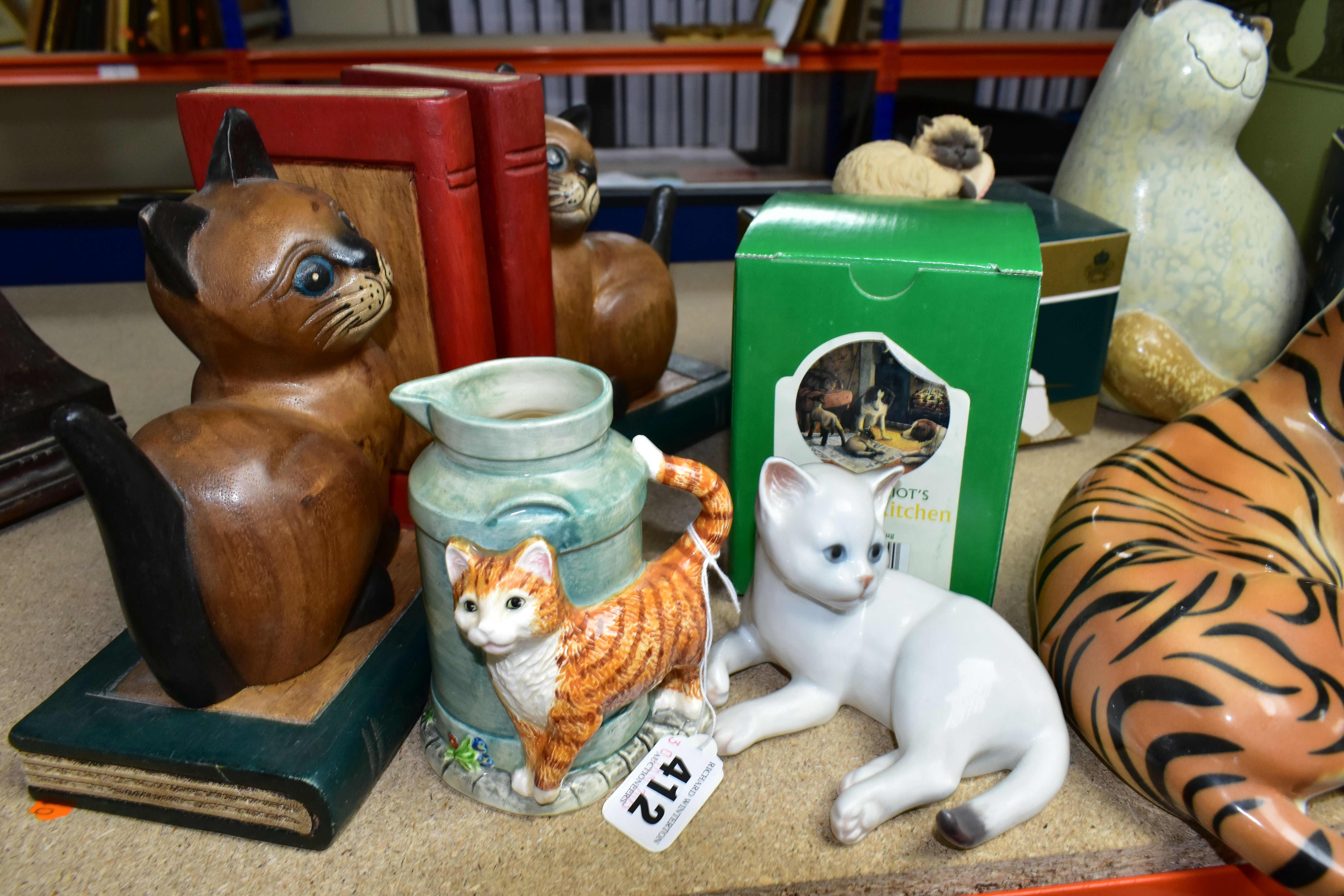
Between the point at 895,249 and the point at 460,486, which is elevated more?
the point at 895,249

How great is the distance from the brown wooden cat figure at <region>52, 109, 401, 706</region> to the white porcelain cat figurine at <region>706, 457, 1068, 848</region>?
353 millimetres

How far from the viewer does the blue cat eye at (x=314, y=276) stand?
71 cm

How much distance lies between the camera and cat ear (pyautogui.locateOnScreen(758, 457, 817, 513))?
0.72 m

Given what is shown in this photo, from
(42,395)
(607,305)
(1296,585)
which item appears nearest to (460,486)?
(607,305)

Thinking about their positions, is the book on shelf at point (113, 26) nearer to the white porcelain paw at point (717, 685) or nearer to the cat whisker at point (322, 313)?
the cat whisker at point (322, 313)

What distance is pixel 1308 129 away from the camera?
1.36 meters

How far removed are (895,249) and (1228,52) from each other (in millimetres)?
762

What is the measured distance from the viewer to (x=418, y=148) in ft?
2.69

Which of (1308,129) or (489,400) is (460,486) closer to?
(489,400)

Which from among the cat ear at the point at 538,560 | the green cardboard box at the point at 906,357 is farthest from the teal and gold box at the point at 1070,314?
the cat ear at the point at 538,560

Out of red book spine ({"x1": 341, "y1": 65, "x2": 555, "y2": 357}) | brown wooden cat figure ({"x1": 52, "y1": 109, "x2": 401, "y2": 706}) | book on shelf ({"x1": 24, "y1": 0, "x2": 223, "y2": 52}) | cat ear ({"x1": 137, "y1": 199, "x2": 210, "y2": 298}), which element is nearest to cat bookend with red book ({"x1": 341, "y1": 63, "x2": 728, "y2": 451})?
red book spine ({"x1": 341, "y1": 65, "x2": 555, "y2": 357})

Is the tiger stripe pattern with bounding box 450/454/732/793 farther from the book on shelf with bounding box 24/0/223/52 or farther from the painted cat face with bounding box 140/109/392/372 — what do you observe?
the book on shelf with bounding box 24/0/223/52

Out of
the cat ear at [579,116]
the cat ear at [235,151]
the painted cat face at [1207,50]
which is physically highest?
the painted cat face at [1207,50]

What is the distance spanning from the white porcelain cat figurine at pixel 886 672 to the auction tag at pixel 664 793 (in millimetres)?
30
